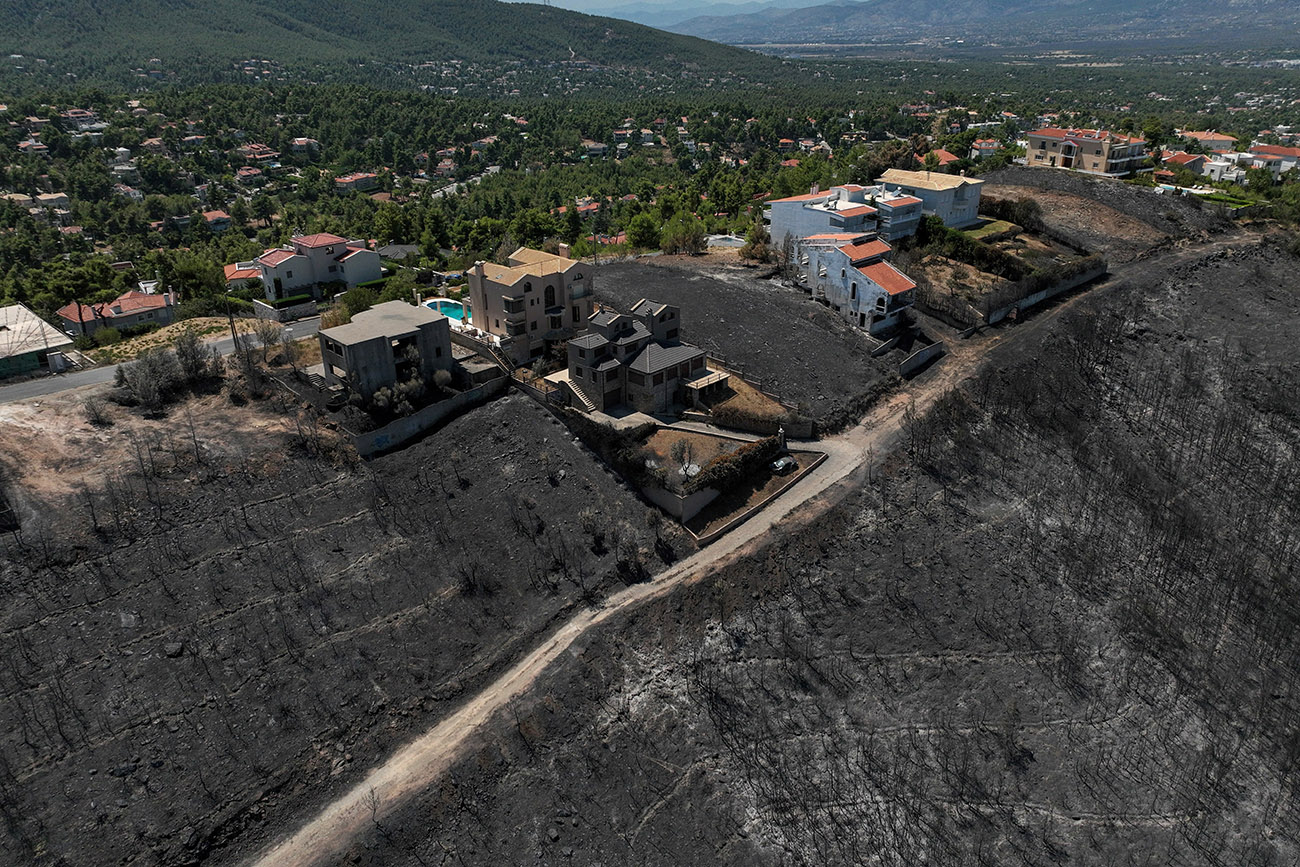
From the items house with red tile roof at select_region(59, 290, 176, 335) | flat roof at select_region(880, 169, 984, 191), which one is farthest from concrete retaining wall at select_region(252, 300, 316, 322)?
flat roof at select_region(880, 169, 984, 191)

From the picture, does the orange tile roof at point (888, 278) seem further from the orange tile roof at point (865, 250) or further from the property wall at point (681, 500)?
the property wall at point (681, 500)

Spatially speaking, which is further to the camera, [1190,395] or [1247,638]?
[1190,395]

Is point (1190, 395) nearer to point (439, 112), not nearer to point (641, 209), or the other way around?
point (641, 209)

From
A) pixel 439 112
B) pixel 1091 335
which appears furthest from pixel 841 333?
pixel 439 112

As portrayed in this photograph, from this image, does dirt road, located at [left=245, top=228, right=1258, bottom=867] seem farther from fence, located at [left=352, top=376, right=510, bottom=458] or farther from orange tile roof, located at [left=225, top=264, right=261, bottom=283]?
orange tile roof, located at [left=225, top=264, right=261, bottom=283]

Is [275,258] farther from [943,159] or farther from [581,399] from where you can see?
[943,159]
